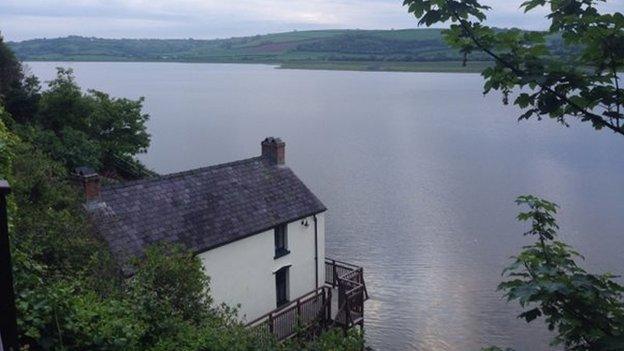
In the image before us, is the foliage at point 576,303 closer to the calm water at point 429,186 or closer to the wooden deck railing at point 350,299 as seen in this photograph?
the wooden deck railing at point 350,299

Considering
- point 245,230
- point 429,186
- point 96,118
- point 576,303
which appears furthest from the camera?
point 429,186

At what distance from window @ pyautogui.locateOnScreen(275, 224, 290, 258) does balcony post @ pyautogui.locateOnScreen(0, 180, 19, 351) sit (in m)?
16.9

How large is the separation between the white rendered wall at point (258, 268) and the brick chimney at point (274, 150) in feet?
9.30

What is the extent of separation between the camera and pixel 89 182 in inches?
725

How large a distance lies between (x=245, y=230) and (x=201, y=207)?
1707mm

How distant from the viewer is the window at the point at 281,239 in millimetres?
22266

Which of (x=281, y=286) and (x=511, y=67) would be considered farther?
(x=281, y=286)

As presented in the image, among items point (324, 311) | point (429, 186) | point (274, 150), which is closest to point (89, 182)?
point (274, 150)

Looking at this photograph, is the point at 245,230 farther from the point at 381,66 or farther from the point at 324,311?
the point at 381,66

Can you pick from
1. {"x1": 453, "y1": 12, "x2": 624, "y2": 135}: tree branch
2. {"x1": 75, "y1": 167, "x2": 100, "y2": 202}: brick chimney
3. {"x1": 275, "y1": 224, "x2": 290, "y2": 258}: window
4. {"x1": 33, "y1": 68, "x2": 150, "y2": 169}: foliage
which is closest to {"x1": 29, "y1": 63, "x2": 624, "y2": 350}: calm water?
{"x1": 275, "y1": 224, "x2": 290, "y2": 258}: window

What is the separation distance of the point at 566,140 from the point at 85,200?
5171 cm

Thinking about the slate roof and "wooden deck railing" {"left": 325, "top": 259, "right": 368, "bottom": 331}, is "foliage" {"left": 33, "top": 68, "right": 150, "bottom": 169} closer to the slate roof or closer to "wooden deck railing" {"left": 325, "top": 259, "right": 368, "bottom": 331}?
the slate roof

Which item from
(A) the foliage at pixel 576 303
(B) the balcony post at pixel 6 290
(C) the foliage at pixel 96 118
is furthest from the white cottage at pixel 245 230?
(A) the foliage at pixel 576 303

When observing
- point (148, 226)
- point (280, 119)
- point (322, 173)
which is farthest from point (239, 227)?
point (280, 119)
